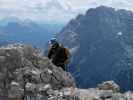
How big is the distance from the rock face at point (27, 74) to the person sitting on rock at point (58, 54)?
5.90 feet

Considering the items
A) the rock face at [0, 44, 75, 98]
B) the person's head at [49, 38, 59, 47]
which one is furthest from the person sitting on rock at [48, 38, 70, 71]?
the rock face at [0, 44, 75, 98]

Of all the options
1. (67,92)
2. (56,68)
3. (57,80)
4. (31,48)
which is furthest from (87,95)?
(31,48)

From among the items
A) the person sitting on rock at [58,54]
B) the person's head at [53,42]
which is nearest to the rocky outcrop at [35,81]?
the person's head at [53,42]

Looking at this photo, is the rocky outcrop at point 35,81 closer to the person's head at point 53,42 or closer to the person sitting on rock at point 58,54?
the person's head at point 53,42

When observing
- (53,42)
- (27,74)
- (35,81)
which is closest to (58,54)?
(53,42)

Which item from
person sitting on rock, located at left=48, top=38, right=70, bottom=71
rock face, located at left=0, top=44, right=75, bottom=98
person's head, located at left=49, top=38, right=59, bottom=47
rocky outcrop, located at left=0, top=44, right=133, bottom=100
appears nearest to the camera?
rocky outcrop, located at left=0, top=44, right=133, bottom=100

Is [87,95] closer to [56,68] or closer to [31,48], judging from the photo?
[56,68]

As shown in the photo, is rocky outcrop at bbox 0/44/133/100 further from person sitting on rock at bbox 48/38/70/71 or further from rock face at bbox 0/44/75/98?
person sitting on rock at bbox 48/38/70/71

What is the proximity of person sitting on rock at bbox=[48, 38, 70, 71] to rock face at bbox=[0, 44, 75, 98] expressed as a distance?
180 centimetres

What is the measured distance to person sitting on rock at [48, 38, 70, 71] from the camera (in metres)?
36.7

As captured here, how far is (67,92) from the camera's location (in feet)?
94.1

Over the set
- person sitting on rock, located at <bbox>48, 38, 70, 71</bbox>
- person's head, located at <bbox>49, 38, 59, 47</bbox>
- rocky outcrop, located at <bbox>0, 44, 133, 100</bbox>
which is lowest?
rocky outcrop, located at <bbox>0, 44, 133, 100</bbox>

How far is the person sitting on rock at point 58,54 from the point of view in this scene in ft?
120

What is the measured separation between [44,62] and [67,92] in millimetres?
5856
